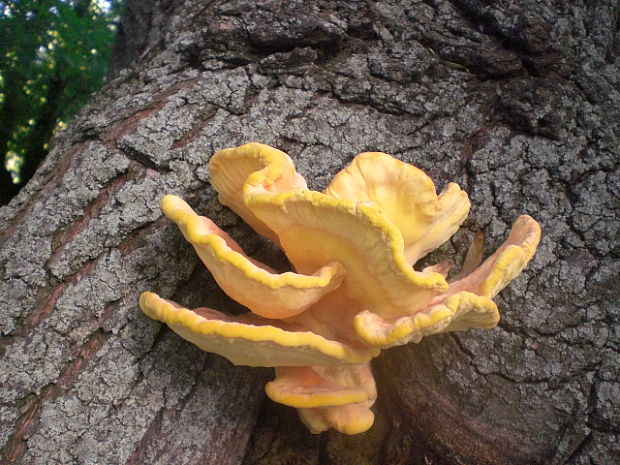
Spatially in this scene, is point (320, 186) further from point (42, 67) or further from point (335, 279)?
point (42, 67)

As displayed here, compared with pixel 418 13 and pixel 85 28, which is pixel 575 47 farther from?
pixel 85 28

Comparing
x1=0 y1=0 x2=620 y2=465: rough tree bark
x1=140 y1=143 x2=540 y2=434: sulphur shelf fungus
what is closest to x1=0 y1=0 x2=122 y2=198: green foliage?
x1=0 y1=0 x2=620 y2=465: rough tree bark

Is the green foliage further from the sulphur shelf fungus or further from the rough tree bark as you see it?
the sulphur shelf fungus

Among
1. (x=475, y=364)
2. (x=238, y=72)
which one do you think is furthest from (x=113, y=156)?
(x=475, y=364)

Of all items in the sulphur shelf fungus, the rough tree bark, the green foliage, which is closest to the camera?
the sulphur shelf fungus

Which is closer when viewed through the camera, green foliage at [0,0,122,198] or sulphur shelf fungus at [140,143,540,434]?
sulphur shelf fungus at [140,143,540,434]

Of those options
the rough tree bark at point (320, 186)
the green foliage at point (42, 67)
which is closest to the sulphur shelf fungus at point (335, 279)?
the rough tree bark at point (320, 186)
